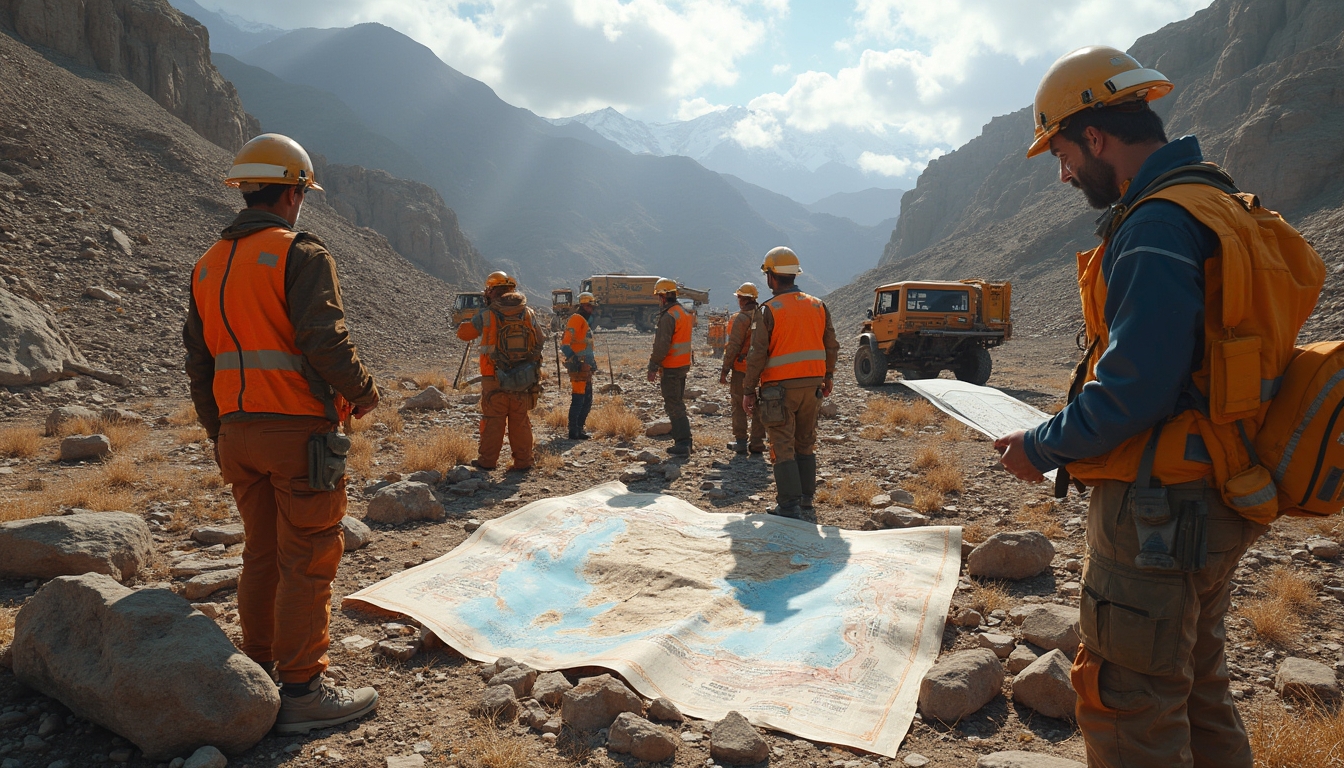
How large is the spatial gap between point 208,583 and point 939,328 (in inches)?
555

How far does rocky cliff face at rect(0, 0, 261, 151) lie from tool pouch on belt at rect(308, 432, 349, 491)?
34.5 meters

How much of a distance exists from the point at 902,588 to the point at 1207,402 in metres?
2.61

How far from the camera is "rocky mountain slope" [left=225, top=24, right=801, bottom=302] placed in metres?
114

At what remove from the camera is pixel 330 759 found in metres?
2.57

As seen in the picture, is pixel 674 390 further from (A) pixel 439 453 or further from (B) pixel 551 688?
(B) pixel 551 688

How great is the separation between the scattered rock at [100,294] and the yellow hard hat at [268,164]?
16835mm

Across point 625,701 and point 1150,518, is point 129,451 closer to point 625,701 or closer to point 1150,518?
point 625,701

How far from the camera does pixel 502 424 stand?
7328 mm

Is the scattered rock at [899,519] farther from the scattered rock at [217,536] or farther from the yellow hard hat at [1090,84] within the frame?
the scattered rock at [217,536]

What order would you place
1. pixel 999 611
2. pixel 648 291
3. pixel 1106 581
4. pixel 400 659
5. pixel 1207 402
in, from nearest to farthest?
pixel 1207 402, pixel 1106 581, pixel 400 659, pixel 999 611, pixel 648 291

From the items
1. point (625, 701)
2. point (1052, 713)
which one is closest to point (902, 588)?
point (1052, 713)

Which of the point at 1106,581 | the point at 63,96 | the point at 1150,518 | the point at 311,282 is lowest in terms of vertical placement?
the point at 1106,581

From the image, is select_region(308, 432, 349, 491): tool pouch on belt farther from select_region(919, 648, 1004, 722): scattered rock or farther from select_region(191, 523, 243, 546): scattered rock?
select_region(191, 523, 243, 546): scattered rock

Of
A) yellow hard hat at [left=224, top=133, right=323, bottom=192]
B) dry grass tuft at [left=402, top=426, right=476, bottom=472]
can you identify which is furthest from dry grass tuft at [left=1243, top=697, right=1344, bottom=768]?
dry grass tuft at [left=402, top=426, right=476, bottom=472]
